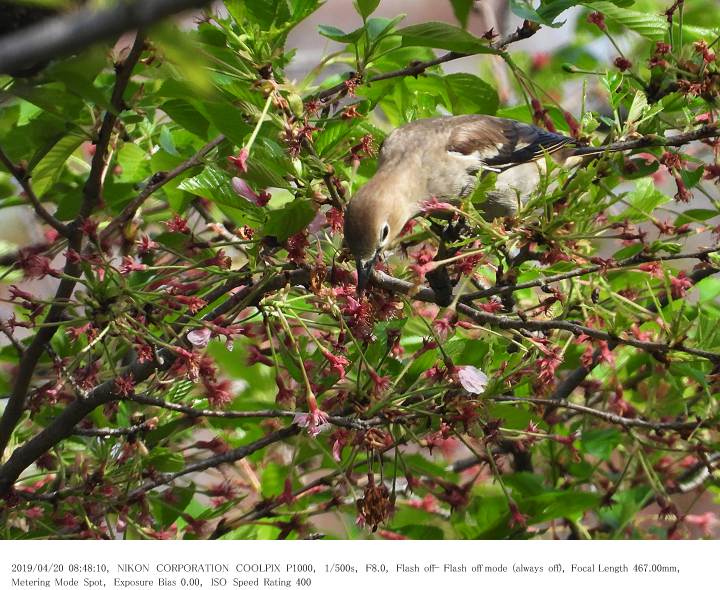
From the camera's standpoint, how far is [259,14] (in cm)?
250

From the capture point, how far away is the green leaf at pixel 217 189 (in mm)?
2459

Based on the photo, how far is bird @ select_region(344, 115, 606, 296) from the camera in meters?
3.35

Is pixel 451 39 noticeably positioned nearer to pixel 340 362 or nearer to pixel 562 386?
pixel 340 362

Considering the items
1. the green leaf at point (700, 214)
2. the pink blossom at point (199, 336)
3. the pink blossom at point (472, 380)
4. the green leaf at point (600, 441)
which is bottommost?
the green leaf at point (600, 441)

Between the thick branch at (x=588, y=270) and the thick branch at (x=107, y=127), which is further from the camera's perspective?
the thick branch at (x=588, y=270)

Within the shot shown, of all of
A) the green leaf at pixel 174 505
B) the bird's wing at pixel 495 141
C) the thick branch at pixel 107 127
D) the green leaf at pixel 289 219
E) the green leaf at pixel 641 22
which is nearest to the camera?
the thick branch at pixel 107 127

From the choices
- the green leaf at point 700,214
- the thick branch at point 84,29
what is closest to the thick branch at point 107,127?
the thick branch at point 84,29

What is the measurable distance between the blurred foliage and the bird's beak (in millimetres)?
47

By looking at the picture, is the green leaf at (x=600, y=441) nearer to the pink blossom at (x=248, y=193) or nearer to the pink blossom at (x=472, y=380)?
the pink blossom at (x=472, y=380)

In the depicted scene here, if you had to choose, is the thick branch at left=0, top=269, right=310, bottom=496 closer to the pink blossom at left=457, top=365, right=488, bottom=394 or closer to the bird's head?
the bird's head

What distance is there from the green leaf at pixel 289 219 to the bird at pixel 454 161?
0.75 meters

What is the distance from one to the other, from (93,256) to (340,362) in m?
0.72
